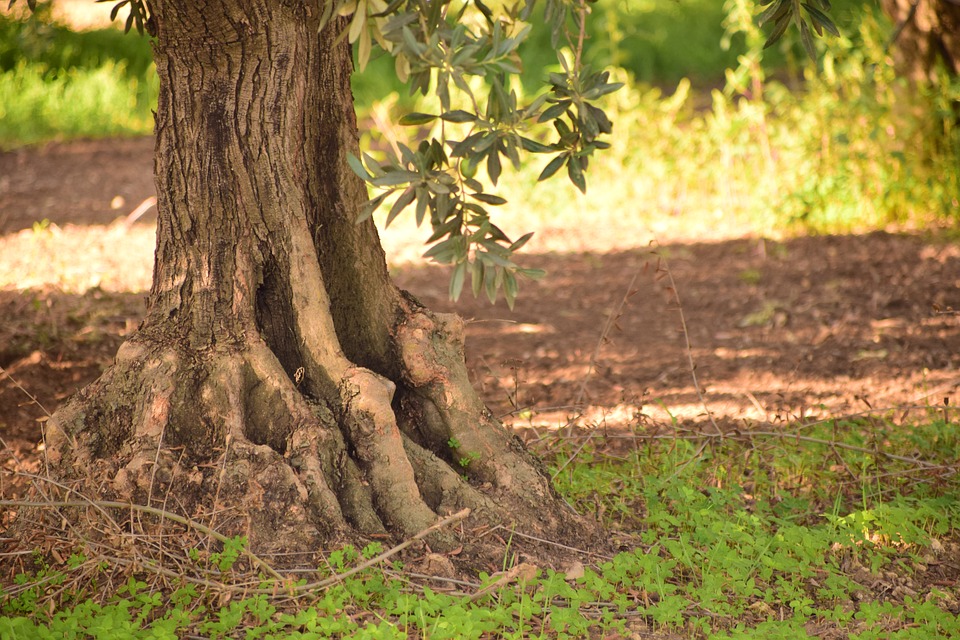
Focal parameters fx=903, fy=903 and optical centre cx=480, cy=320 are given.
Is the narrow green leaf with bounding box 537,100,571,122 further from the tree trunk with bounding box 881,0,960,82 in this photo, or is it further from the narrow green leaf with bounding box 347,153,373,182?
the tree trunk with bounding box 881,0,960,82

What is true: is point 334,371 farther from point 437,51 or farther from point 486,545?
point 437,51

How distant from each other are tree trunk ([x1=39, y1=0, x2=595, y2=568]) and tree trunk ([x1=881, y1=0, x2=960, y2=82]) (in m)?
4.83

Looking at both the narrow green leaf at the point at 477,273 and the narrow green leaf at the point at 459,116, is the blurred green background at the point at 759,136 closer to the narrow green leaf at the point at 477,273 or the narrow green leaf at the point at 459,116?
the narrow green leaf at the point at 459,116

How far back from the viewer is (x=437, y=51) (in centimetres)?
200

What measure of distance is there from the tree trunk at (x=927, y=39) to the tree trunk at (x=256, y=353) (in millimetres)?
4831

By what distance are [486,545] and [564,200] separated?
547cm

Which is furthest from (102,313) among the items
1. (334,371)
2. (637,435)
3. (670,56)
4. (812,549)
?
(670,56)

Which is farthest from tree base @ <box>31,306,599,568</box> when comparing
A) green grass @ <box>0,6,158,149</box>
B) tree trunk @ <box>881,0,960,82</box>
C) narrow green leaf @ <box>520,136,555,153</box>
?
green grass @ <box>0,6,158,149</box>

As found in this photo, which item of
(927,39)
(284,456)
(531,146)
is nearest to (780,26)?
(531,146)

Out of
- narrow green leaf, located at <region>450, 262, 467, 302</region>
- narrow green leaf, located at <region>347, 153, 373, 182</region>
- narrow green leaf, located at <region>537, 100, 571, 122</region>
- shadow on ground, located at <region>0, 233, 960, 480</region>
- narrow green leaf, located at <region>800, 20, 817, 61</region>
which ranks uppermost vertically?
narrow green leaf, located at <region>800, 20, 817, 61</region>

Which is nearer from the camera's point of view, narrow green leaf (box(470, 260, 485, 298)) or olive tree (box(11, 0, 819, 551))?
narrow green leaf (box(470, 260, 485, 298))

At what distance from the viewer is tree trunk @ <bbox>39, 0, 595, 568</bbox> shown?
2.54 meters

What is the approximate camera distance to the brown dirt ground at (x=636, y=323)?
13.4ft

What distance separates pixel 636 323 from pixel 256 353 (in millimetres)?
3211
